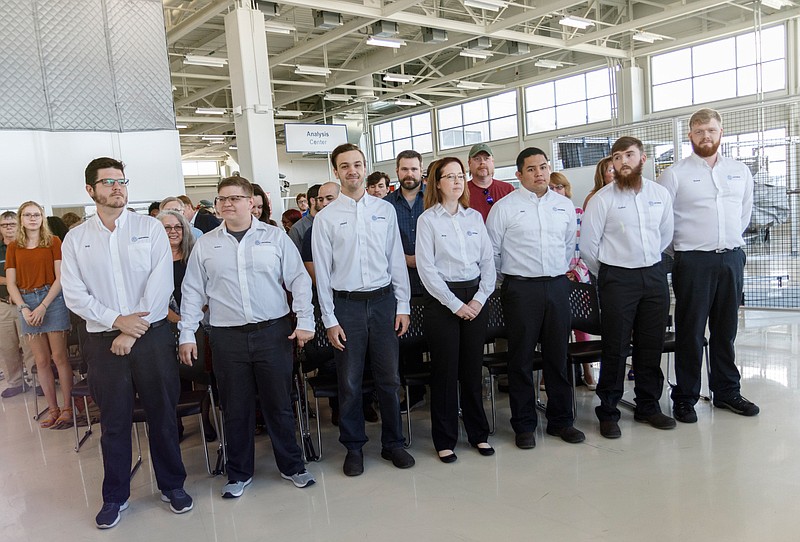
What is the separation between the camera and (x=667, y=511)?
251 centimetres

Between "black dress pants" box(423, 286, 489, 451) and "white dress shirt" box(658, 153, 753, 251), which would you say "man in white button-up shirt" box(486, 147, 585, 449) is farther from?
"white dress shirt" box(658, 153, 753, 251)

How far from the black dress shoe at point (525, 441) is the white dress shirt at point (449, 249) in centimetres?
80

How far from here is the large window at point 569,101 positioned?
50.4 feet

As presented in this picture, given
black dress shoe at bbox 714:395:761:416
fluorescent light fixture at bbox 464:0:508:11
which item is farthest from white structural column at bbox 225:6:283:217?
black dress shoe at bbox 714:395:761:416

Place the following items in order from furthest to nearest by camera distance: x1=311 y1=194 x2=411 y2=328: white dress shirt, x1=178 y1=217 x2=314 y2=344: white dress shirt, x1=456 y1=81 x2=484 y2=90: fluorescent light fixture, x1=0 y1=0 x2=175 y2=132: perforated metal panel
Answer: x1=456 y1=81 x2=484 y2=90: fluorescent light fixture
x1=0 y1=0 x2=175 y2=132: perforated metal panel
x1=311 y1=194 x2=411 y2=328: white dress shirt
x1=178 y1=217 x2=314 y2=344: white dress shirt

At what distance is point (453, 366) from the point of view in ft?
10.4

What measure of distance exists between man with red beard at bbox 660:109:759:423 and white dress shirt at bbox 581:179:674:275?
0.16 metres

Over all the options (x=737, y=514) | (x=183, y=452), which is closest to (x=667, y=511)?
(x=737, y=514)

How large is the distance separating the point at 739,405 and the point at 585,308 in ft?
3.42

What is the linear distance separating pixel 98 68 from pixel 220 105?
13710 millimetres

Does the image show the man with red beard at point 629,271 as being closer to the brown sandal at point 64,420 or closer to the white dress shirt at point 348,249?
the white dress shirt at point 348,249

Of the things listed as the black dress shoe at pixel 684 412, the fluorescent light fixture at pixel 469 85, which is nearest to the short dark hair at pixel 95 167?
the black dress shoe at pixel 684 412

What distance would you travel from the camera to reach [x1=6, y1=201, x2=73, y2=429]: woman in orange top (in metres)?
4.26

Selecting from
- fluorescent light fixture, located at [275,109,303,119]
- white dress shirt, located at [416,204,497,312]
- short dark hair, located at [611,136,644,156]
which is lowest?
white dress shirt, located at [416,204,497,312]
